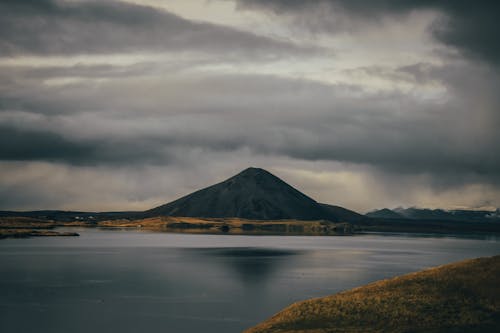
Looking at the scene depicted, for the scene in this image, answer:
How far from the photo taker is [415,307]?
214 feet

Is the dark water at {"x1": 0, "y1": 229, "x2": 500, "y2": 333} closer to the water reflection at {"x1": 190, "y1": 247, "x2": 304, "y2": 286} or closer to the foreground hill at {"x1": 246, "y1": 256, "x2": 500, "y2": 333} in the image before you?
the water reflection at {"x1": 190, "y1": 247, "x2": 304, "y2": 286}

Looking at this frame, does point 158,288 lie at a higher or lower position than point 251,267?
lower

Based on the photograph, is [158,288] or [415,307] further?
[158,288]

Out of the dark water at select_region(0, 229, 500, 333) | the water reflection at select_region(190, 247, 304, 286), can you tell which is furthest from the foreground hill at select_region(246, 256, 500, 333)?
the water reflection at select_region(190, 247, 304, 286)

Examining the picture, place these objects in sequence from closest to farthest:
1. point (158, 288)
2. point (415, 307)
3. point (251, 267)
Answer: point (415, 307)
point (158, 288)
point (251, 267)

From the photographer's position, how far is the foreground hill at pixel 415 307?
6069cm

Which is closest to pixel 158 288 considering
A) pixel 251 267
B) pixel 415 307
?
pixel 251 267

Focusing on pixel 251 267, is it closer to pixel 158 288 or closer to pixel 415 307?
pixel 158 288

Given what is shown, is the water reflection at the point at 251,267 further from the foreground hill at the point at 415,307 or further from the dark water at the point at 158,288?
Result: the foreground hill at the point at 415,307

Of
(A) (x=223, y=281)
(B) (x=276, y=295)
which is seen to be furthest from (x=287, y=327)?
(A) (x=223, y=281)

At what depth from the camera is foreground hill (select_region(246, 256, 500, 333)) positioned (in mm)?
60688

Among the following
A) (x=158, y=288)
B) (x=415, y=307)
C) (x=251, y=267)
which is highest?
(x=415, y=307)

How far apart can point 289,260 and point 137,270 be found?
5494cm

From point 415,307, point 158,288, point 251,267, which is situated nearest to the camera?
point 415,307
